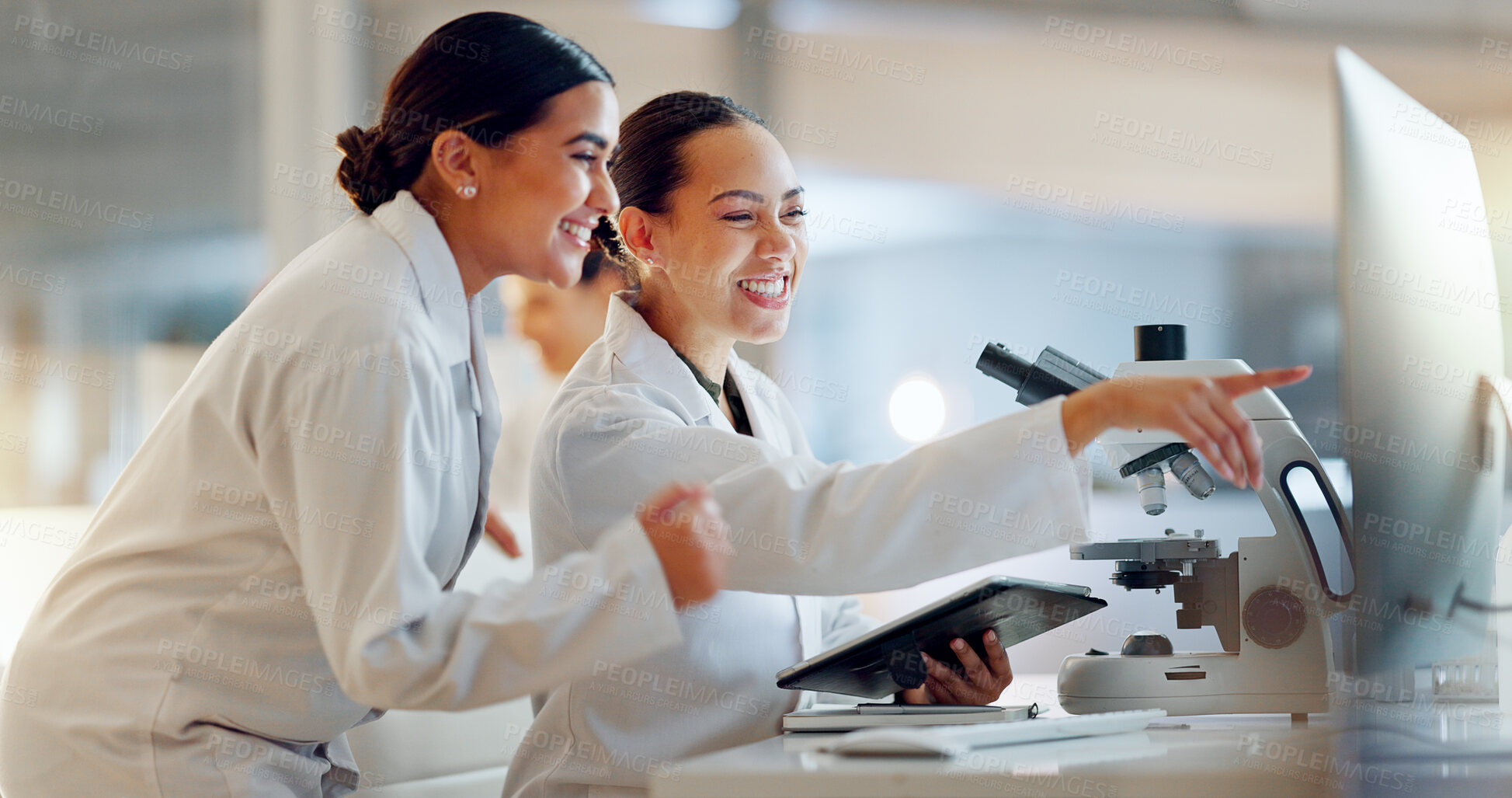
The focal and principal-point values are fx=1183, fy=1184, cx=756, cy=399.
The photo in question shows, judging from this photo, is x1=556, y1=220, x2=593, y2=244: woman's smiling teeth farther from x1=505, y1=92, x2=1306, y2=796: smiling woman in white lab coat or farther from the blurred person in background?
the blurred person in background

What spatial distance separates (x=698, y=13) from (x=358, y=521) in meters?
2.83

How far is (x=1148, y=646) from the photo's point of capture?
137cm

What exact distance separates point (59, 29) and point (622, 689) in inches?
97.7

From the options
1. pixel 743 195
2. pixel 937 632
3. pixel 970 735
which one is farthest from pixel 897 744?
pixel 743 195

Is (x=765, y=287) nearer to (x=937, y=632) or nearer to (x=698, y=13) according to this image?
(x=937, y=632)

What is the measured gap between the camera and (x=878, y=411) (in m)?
3.57

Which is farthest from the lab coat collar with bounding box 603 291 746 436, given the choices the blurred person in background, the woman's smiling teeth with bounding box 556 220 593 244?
the blurred person in background

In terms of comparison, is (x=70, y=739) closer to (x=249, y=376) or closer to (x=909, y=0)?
(x=249, y=376)

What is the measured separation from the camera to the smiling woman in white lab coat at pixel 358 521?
991 millimetres

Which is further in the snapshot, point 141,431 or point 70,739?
point 141,431

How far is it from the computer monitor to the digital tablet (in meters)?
0.29

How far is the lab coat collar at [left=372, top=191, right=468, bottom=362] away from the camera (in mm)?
1165

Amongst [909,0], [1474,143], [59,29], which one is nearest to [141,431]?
[59,29]

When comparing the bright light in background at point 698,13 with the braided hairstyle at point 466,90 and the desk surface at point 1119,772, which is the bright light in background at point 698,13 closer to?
the braided hairstyle at point 466,90
